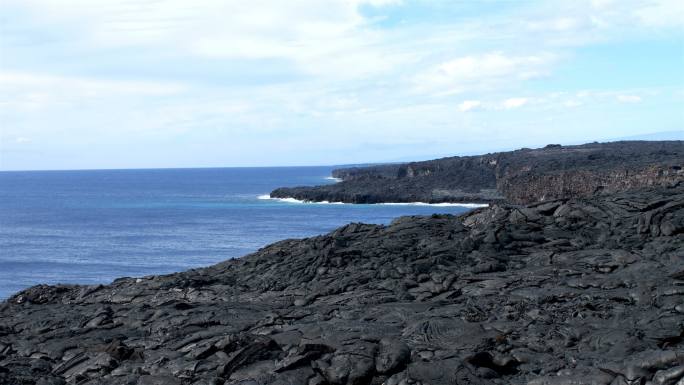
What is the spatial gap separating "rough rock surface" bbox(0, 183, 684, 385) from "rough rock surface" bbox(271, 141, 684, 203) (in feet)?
166

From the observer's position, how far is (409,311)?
65.4 feet

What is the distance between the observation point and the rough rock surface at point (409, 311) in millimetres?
15961

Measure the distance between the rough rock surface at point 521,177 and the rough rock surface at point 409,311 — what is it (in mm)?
50519

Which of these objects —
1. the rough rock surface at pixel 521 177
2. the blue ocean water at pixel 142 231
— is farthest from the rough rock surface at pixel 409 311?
the rough rock surface at pixel 521 177

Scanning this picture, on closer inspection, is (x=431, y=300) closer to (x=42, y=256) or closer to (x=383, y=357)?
(x=383, y=357)

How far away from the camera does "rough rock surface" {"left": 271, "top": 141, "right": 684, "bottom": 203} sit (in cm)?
8562

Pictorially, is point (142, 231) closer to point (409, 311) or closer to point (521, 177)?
point (521, 177)

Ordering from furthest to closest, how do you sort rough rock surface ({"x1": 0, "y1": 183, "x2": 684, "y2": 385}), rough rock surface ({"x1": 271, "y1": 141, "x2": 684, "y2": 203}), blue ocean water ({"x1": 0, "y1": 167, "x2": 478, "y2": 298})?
1. rough rock surface ({"x1": 271, "y1": 141, "x2": 684, "y2": 203})
2. blue ocean water ({"x1": 0, "y1": 167, "x2": 478, "y2": 298})
3. rough rock surface ({"x1": 0, "y1": 183, "x2": 684, "y2": 385})

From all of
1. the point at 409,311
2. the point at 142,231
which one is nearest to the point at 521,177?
the point at 142,231

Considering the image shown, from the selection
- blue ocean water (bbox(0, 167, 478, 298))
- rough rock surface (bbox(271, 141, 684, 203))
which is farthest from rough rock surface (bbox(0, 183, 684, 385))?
rough rock surface (bbox(271, 141, 684, 203))

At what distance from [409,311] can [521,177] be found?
8746 cm

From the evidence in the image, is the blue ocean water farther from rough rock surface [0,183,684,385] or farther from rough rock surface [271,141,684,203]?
rough rock surface [0,183,684,385]

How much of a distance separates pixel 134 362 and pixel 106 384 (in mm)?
1395

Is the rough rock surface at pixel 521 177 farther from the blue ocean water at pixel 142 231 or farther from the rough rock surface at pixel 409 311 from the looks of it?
the rough rock surface at pixel 409 311
